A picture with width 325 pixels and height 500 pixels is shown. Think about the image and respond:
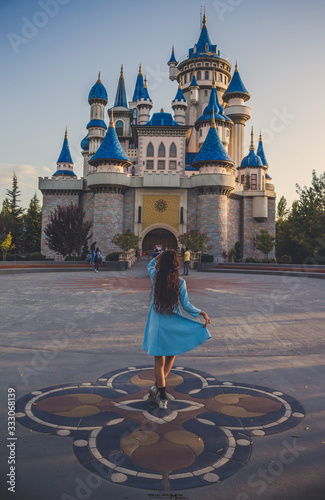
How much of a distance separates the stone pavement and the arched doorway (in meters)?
31.3

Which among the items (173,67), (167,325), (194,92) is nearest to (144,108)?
(194,92)

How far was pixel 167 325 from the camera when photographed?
→ 3.89m

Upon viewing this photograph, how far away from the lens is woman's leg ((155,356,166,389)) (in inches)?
150

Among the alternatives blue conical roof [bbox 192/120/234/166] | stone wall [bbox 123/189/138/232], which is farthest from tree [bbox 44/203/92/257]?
blue conical roof [bbox 192/120/234/166]

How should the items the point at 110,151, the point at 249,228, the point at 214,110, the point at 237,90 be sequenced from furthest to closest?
the point at 237,90, the point at 214,110, the point at 249,228, the point at 110,151

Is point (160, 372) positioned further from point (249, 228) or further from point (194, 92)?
point (194, 92)

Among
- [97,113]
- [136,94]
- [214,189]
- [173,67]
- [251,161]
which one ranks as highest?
[173,67]

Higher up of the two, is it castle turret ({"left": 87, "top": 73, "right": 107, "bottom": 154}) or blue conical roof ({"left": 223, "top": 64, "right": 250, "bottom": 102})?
blue conical roof ({"left": 223, "top": 64, "right": 250, "bottom": 102})

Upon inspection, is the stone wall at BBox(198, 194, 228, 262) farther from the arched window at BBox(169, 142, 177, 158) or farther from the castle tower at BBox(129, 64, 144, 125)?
the castle tower at BBox(129, 64, 144, 125)

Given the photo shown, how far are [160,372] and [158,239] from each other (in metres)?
35.1

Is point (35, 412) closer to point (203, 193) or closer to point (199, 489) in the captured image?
point (199, 489)

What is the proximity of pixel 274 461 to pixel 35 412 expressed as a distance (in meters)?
2.24

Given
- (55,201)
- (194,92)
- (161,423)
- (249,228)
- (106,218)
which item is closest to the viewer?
(161,423)

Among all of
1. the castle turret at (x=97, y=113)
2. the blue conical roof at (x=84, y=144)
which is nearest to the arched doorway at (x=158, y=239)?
the castle turret at (x=97, y=113)
